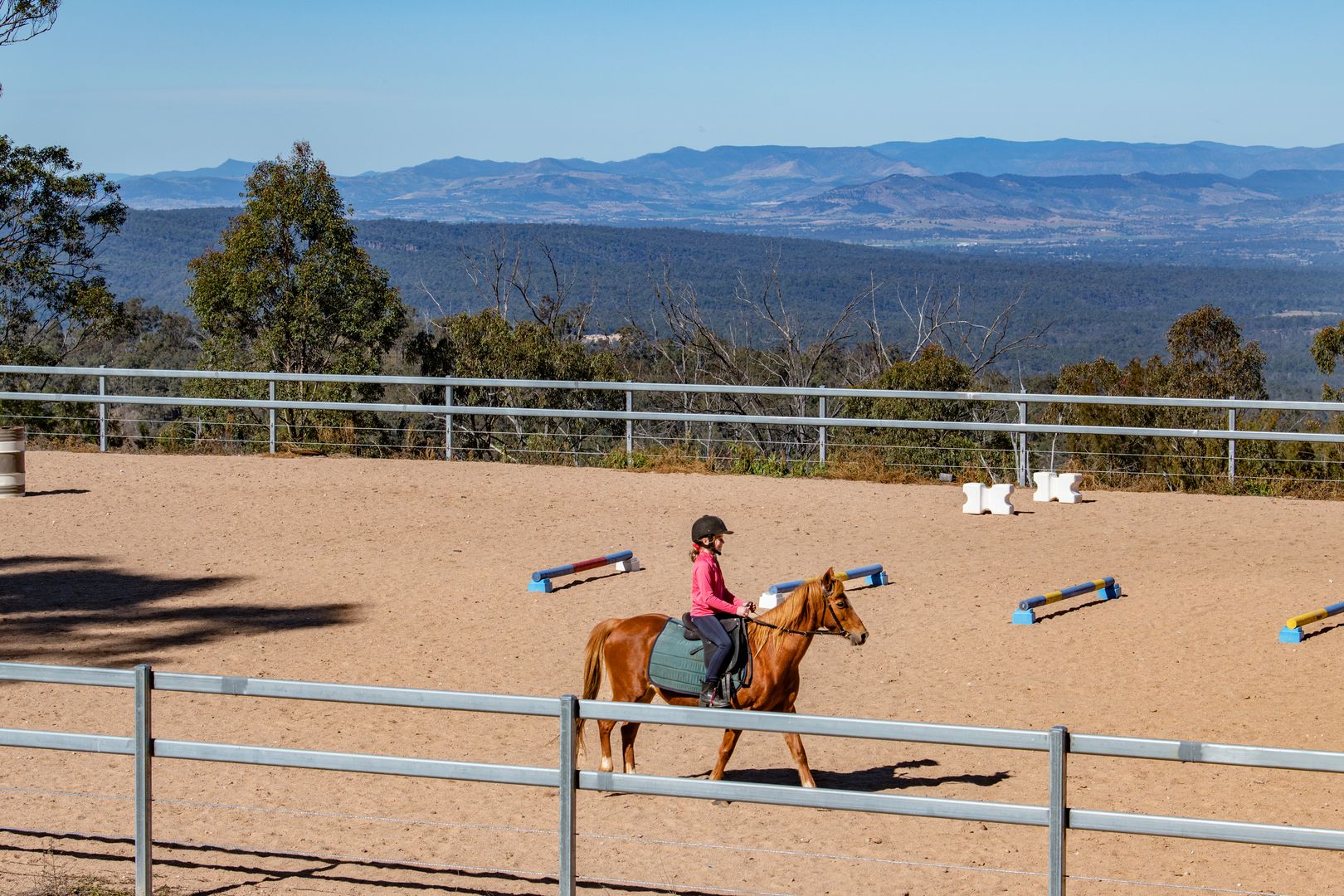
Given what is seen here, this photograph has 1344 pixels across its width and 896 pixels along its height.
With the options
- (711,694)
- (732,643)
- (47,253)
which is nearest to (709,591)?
(732,643)

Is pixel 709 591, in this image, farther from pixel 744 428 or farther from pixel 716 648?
pixel 744 428

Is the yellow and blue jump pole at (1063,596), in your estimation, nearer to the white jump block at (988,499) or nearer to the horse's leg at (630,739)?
the white jump block at (988,499)

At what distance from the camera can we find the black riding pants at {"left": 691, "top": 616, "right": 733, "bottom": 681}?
8328 mm

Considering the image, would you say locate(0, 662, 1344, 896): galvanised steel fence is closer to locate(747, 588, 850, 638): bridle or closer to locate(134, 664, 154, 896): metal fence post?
locate(134, 664, 154, 896): metal fence post

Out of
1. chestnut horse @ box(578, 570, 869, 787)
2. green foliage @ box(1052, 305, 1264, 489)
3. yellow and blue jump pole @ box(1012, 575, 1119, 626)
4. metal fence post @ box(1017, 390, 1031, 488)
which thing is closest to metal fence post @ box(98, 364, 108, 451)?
metal fence post @ box(1017, 390, 1031, 488)

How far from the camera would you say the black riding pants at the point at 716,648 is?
8.33 m

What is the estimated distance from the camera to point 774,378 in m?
39.6

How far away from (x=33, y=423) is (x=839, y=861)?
71.1 feet

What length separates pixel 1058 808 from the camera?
5.13 metres

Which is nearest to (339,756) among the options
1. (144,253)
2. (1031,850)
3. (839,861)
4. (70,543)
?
(839,861)

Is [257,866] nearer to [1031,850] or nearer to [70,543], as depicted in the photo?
[1031,850]

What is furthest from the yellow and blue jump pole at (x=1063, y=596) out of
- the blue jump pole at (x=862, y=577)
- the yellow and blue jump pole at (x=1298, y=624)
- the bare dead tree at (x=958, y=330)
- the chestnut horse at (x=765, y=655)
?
the bare dead tree at (x=958, y=330)

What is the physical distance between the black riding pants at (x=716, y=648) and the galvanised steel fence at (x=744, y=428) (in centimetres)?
946

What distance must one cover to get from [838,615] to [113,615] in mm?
7823
